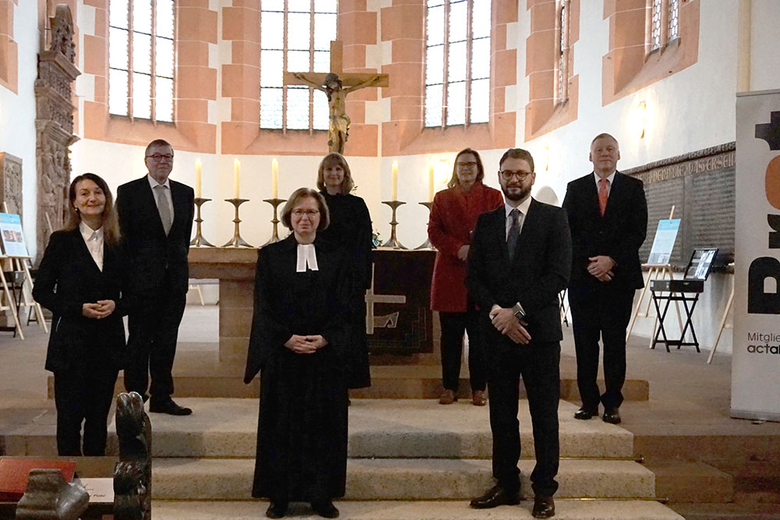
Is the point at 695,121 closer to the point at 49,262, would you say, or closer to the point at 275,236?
the point at 275,236

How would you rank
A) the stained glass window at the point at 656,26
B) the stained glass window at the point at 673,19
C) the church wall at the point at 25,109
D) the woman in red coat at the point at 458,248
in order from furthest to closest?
the stained glass window at the point at 656,26 < the church wall at the point at 25,109 < the stained glass window at the point at 673,19 < the woman in red coat at the point at 458,248

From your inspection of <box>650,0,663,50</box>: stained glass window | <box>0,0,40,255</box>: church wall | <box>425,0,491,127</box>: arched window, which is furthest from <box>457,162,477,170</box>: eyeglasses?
<box>425,0,491,127</box>: arched window

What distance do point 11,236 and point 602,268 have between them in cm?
680

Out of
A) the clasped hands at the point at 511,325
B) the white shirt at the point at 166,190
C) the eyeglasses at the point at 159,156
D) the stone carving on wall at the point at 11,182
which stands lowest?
the clasped hands at the point at 511,325

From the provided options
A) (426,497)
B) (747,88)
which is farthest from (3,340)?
(747,88)

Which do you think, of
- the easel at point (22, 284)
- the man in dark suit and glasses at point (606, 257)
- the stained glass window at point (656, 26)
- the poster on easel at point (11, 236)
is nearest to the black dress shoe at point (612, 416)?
the man in dark suit and glasses at point (606, 257)

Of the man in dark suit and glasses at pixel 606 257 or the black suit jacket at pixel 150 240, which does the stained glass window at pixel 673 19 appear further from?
the black suit jacket at pixel 150 240

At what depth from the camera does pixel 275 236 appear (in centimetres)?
545

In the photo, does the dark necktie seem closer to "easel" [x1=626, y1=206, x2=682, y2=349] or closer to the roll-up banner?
the roll-up banner

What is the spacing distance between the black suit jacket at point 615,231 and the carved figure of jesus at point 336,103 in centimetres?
264

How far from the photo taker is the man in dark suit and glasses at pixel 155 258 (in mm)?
4055

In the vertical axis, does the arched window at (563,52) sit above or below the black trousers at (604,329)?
above

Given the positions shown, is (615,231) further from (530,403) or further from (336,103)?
(336,103)

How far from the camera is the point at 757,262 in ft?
14.5
